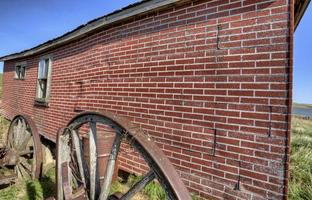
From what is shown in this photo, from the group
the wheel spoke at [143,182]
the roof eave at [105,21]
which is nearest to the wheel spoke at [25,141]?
the roof eave at [105,21]

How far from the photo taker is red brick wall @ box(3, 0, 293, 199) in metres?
3.16

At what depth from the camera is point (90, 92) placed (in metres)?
6.39

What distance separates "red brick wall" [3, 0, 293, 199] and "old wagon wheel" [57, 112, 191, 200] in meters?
1.10

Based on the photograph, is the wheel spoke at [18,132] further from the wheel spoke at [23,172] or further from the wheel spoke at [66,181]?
the wheel spoke at [66,181]

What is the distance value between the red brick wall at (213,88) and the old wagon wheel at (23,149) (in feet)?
6.50

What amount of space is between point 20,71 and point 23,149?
20.0 ft

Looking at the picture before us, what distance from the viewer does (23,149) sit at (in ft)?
22.7

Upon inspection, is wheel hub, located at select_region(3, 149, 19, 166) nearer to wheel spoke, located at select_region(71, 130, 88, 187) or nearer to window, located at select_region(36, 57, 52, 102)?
window, located at select_region(36, 57, 52, 102)

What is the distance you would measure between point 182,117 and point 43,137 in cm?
628

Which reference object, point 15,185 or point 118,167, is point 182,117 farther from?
point 15,185

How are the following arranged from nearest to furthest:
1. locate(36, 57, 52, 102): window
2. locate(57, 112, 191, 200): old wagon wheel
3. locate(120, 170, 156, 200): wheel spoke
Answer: locate(57, 112, 191, 200): old wagon wheel < locate(120, 170, 156, 200): wheel spoke < locate(36, 57, 52, 102): window

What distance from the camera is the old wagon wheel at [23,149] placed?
6.20 meters

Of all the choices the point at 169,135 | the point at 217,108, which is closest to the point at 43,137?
the point at 169,135

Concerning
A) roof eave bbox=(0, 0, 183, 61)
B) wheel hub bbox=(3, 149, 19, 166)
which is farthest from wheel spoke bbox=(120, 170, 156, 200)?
wheel hub bbox=(3, 149, 19, 166)
